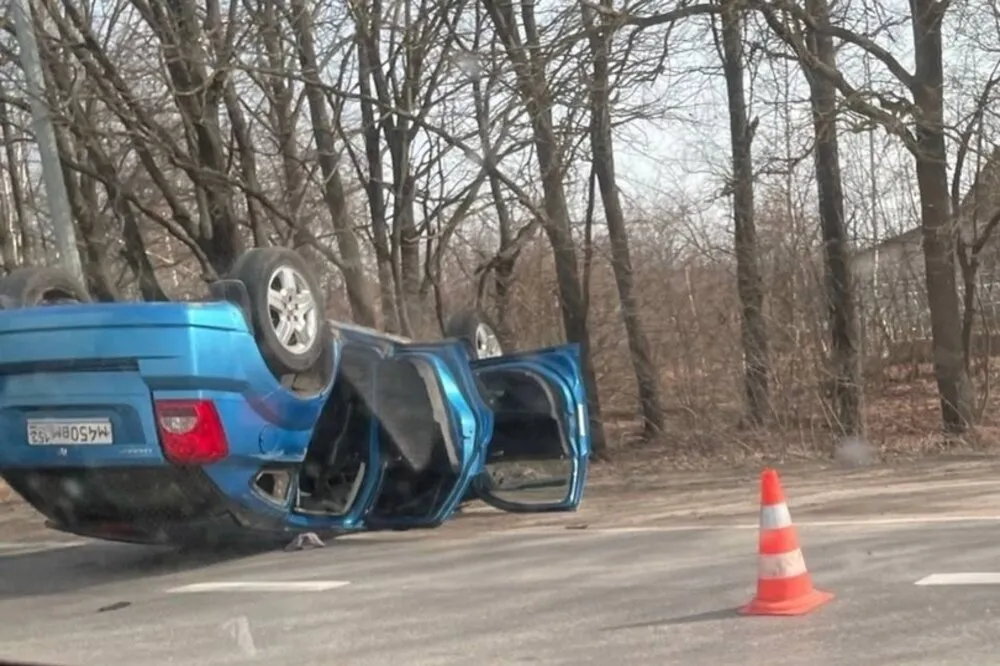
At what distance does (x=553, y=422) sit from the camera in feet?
37.7

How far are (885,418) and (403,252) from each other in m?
7.43

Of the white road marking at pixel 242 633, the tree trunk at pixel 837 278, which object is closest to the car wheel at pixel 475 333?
the white road marking at pixel 242 633

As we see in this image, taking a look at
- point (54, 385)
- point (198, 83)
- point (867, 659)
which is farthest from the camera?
point (198, 83)

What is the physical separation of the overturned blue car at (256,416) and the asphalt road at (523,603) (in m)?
0.43

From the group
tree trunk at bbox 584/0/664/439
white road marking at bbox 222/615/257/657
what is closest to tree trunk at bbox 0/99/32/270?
tree trunk at bbox 584/0/664/439

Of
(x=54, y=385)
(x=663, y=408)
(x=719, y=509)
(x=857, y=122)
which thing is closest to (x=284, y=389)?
(x=54, y=385)

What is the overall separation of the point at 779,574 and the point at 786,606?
160 mm

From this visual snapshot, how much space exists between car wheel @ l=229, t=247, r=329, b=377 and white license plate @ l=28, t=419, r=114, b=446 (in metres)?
1.10

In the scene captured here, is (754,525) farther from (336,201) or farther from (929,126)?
(336,201)

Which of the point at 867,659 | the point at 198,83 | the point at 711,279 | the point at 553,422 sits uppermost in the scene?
the point at 198,83

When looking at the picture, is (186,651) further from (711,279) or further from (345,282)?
(711,279)

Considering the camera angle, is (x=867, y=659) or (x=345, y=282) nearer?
(x=867, y=659)

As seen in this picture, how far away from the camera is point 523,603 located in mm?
7777

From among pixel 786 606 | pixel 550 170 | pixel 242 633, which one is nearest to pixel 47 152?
pixel 550 170
